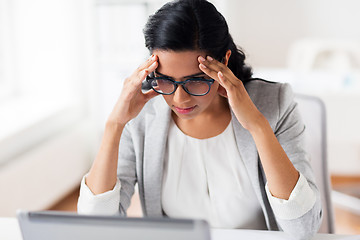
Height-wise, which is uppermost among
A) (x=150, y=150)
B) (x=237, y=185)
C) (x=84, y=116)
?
(x=150, y=150)

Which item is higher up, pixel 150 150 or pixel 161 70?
pixel 161 70

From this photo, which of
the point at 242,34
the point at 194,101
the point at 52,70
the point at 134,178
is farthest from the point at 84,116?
the point at 194,101

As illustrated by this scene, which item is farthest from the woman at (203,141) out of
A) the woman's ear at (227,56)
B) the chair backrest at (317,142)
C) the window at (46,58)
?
the window at (46,58)

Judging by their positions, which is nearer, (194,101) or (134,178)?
(194,101)

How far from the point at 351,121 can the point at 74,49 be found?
1737 millimetres

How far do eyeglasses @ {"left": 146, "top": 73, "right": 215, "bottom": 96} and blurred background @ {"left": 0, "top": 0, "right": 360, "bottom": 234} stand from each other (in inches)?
62.3

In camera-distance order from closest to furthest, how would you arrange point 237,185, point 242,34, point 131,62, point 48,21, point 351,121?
point 237,185 → point 351,121 → point 48,21 → point 131,62 → point 242,34

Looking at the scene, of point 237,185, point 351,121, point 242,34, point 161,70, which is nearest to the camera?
point 161,70

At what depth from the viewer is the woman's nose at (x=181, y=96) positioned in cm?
119

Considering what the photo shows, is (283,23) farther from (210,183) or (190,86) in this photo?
(190,86)

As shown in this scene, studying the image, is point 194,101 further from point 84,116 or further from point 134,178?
point 84,116

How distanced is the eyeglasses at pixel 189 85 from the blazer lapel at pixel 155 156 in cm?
18

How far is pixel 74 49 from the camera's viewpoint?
3088mm

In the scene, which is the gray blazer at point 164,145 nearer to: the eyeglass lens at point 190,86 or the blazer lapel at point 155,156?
the blazer lapel at point 155,156
